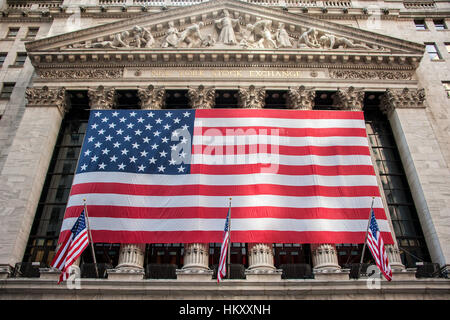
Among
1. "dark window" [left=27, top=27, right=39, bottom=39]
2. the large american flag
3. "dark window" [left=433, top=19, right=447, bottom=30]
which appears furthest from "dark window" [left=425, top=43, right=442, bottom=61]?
"dark window" [left=27, top=27, right=39, bottom=39]

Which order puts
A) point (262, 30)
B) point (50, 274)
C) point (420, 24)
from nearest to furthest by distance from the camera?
point (50, 274), point (262, 30), point (420, 24)

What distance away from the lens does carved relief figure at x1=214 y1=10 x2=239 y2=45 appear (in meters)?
27.8

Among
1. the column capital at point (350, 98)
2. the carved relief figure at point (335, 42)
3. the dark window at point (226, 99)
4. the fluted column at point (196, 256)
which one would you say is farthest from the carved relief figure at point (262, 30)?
the fluted column at point (196, 256)

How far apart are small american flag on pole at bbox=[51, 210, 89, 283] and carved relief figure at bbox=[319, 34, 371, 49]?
782 inches

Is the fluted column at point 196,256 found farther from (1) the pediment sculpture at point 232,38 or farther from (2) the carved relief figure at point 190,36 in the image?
(2) the carved relief figure at point 190,36

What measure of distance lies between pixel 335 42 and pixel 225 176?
1361 centimetres

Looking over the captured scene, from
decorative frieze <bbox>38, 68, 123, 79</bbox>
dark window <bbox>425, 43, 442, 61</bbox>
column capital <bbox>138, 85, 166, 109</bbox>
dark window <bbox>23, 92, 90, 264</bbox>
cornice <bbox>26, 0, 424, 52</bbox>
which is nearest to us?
dark window <bbox>23, 92, 90, 264</bbox>

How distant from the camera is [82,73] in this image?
27.1m

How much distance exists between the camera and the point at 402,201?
23906 millimetres

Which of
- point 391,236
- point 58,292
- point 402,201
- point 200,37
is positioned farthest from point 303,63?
point 58,292

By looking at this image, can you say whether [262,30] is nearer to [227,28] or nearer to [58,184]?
[227,28]

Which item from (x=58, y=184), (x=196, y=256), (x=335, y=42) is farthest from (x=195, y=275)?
(x=335, y=42)

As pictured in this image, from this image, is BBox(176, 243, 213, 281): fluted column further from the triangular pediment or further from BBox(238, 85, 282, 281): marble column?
the triangular pediment
